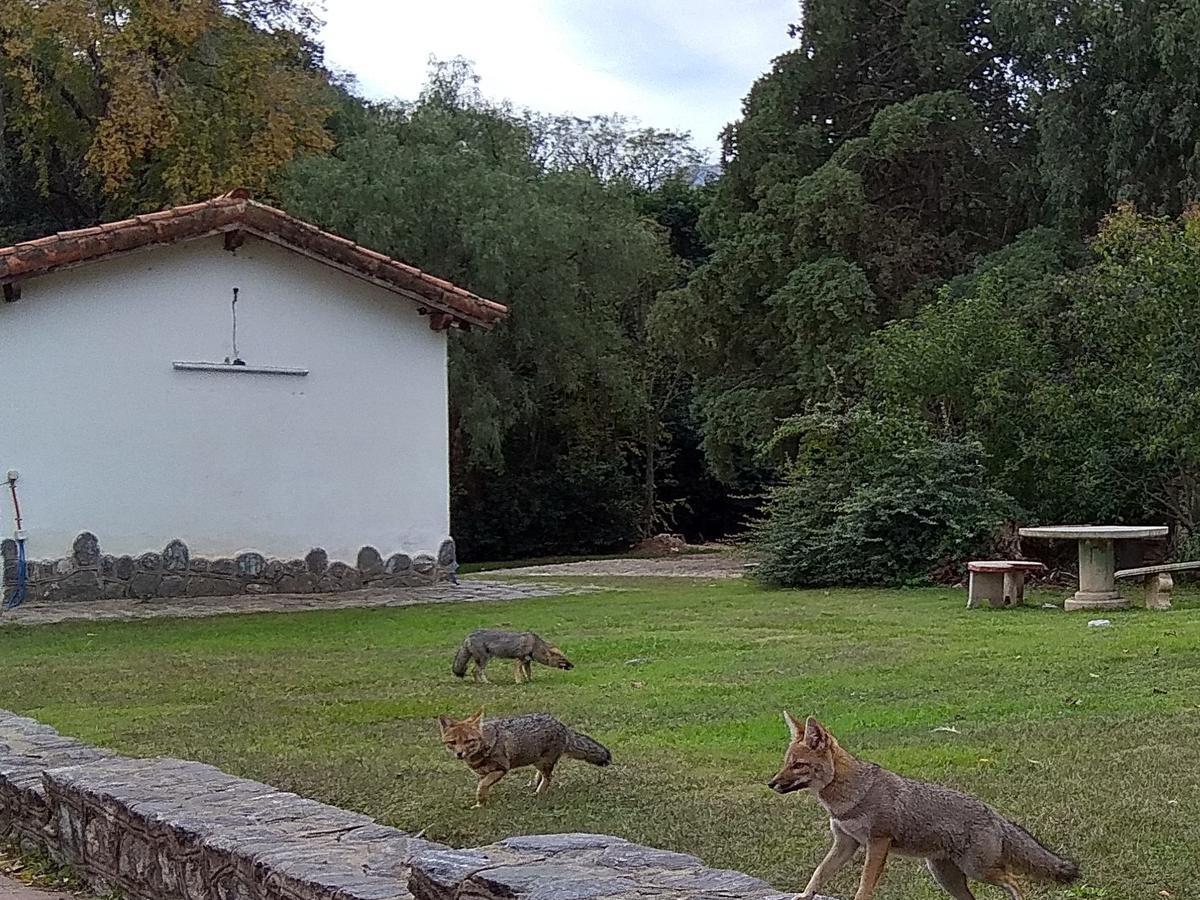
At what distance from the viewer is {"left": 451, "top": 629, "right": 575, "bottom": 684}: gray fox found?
30.9ft

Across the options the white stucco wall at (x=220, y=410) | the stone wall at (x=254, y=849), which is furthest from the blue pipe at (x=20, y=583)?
the stone wall at (x=254, y=849)

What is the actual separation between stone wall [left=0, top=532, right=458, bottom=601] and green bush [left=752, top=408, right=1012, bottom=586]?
165 inches

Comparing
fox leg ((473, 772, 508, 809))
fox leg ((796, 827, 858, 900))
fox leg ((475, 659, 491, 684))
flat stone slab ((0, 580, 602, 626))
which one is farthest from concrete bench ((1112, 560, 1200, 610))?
fox leg ((796, 827, 858, 900))

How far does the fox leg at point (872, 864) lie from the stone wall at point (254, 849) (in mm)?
363

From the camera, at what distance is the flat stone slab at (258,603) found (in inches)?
591

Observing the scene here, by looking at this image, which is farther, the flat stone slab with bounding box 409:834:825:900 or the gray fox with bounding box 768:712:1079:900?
the gray fox with bounding box 768:712:1079:900

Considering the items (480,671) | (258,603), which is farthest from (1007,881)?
(258,603)

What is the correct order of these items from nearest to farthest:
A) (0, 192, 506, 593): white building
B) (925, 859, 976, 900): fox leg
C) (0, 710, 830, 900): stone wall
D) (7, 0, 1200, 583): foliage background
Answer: (0, 710, 830, 900): stone wall, (925, 859, 976, 900): fox leg, (0, 192, 506, 593): white building, (7, 0, 1200, 583): foliage background

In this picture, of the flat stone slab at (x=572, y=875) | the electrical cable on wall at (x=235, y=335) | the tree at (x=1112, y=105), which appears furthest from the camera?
the tree at (x=1112, y=105)

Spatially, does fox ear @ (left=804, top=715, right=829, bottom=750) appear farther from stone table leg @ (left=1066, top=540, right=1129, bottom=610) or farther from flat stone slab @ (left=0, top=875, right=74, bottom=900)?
stone table leg @ (left=1066, top=540, right=1129, bottom=610)

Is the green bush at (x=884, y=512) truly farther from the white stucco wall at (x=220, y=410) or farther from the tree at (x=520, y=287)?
the tree at (x=520, y=287)

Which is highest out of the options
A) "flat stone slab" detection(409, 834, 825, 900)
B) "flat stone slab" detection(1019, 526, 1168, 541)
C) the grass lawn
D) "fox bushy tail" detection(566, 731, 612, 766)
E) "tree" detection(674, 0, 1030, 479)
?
"tree" detection(674, 0, 1030, 479)

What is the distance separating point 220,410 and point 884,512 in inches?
300

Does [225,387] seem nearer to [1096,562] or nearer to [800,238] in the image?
[1096,562]
